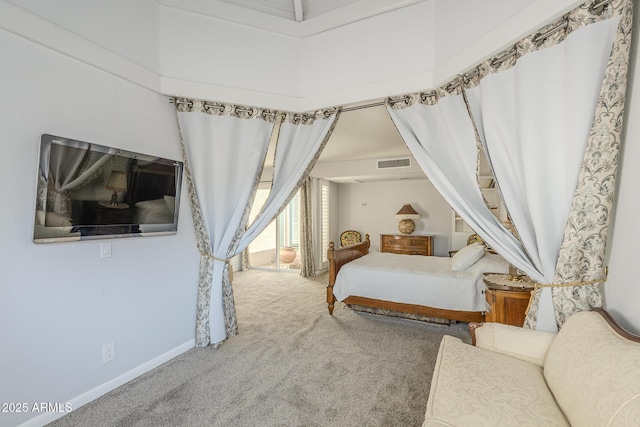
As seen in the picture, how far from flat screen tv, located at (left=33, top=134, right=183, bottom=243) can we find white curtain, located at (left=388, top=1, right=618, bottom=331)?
2.28 m

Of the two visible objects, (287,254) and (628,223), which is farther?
(287,254)

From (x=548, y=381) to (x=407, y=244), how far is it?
4.87 m

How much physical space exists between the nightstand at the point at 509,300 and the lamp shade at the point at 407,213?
4.03 m

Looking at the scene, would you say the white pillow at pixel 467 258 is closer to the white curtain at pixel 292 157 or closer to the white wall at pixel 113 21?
the white curtain at pixel 292 157

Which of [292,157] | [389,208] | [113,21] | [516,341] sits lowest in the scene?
[516,341]

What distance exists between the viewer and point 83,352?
6.21 feet

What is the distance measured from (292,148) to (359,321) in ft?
7.38

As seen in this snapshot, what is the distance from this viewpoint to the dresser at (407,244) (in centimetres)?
588

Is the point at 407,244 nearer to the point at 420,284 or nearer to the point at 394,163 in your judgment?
the point at 394,163

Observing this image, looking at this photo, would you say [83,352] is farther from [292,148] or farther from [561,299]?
[561,299]

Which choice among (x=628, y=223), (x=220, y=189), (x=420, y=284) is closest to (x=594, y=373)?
(x=628, y=223)

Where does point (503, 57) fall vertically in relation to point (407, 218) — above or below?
above

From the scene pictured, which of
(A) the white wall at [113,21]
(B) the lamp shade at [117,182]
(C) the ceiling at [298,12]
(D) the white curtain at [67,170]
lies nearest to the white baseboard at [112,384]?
(D) the white curtain at [67,170]

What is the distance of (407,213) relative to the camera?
6117 mm
